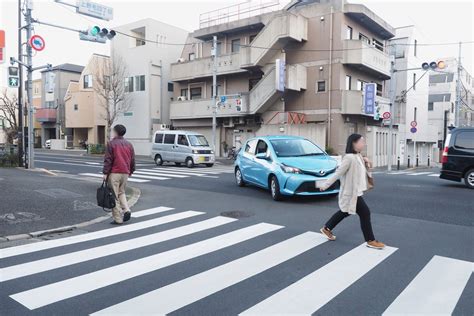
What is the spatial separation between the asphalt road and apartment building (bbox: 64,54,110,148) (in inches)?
1384

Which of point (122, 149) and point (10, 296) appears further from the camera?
point (122, 149)

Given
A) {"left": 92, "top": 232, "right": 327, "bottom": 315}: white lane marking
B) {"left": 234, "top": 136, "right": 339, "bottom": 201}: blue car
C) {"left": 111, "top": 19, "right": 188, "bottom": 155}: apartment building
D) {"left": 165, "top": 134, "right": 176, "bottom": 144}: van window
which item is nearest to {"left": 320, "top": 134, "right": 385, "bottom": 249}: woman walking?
{"left": 92, "top": 232, "right": 327, "bottom": 315}: white lane marking

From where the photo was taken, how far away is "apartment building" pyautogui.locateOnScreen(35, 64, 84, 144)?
154 feet

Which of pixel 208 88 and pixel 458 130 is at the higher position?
pixel 208 88

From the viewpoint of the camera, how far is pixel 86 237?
6266mm

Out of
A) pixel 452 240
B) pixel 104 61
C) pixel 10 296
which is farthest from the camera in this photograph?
pixel 104 61

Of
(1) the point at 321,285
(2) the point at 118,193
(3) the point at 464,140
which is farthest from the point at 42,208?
(3) the point at 464,140

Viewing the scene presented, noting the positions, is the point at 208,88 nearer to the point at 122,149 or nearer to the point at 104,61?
the point at 104,61

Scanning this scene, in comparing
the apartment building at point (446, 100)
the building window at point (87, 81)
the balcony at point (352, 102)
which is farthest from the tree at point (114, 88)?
Result: the apartment building at point (446, 100)

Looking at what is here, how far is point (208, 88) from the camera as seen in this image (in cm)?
3116

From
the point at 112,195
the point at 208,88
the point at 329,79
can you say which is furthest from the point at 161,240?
the point at 208,88

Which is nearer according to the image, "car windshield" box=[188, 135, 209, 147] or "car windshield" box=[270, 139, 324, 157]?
"car windshield" box=[270, 139, 324, 157]

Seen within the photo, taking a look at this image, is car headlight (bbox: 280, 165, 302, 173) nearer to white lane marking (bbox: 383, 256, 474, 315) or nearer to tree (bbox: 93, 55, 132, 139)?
white lane marking (bbox: 383, 256, 474, 315)

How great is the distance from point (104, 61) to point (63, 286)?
37.8 m
